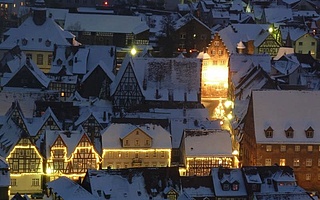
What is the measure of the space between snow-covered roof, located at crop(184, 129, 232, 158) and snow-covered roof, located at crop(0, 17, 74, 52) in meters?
34.1

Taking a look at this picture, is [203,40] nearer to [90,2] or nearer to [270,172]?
[90,2]

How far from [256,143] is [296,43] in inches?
1946

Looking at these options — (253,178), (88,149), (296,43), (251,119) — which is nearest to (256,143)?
(251,119)

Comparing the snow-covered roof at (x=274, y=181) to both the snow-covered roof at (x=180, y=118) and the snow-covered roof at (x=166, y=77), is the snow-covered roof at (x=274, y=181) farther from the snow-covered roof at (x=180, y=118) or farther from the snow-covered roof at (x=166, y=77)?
the snow-covered roof at (x=166, y=77)

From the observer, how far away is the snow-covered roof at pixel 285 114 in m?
70.6

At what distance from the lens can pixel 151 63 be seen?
281 feet

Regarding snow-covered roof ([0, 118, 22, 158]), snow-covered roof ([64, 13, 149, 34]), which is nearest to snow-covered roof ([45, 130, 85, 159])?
snow-covered roof ([0, 118, 22, 158])

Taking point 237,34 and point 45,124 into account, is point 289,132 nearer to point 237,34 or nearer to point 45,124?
A: point 45,124

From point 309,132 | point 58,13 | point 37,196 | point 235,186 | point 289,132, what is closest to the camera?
point 235,186

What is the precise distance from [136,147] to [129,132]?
5.03 ft

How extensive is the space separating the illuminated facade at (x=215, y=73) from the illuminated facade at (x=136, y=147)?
21.5m

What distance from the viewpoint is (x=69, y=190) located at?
196ft

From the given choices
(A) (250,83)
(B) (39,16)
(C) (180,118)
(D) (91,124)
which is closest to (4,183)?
(D) (91,124)

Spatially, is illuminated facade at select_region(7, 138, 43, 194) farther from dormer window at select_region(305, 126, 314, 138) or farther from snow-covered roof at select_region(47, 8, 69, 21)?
snow-covered roof at select_region(47, 8, 69, 21)
